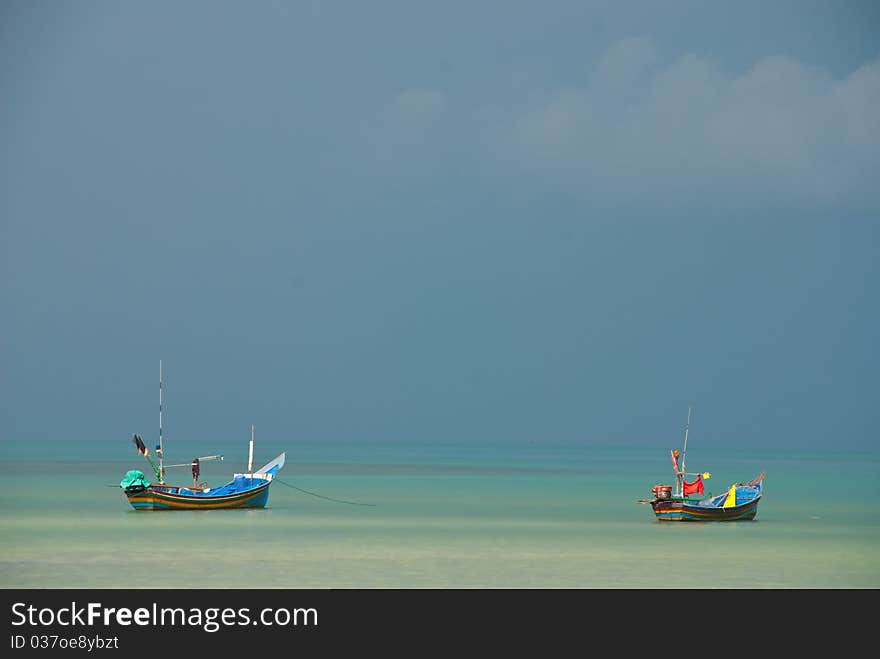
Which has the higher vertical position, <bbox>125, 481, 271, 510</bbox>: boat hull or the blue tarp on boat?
the blue tarp on boat

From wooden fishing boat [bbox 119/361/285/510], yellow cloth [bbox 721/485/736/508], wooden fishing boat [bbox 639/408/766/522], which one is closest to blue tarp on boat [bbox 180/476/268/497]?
wooden fishing boat [bbox 119/361/285/510]

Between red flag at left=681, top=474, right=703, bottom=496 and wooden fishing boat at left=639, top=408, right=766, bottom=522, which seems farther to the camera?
red flag at left=681, top=474, right=703, bottom=496

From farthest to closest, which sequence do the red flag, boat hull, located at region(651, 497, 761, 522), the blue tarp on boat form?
the blue tarp on boat, the red flag, boat hull, located at region(651, 497, 761, 522)

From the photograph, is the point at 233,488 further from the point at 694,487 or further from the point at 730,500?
the point at 730,500

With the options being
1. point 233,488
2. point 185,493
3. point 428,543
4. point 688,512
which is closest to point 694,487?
point 688,512

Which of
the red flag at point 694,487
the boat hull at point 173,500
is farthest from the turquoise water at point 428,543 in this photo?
the red flag at point 694,487

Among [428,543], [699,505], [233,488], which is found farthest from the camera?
[233,488]

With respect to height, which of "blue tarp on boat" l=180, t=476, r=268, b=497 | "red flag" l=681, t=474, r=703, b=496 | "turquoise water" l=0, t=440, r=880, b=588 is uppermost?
"blue tarp on boat" l=180, t=476, r=268, b=497

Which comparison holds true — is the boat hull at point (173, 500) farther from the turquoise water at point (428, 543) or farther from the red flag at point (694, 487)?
the red flag at point (694, 487)

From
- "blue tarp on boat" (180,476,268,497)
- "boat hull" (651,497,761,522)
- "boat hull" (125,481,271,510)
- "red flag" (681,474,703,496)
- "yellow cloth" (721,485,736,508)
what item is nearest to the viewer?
"boat hull" (651,497,761,522)

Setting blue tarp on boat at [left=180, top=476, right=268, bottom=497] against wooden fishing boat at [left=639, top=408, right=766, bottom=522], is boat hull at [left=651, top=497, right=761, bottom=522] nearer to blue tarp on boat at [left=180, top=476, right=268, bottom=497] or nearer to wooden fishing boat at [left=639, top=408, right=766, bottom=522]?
wooden fishing boat at [left=639, top=408, right=766, bottom=522]

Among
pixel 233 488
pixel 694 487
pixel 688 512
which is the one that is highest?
pixel 233 488
